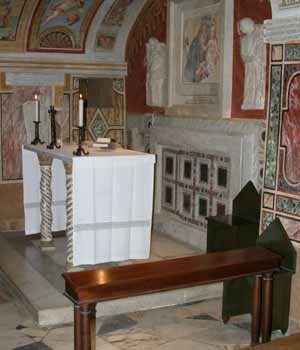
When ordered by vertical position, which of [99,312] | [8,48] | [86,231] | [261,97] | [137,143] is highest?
[8,48]

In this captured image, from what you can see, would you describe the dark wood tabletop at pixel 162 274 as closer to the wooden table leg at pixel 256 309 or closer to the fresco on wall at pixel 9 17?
the wooden table leg at pixel 256 309

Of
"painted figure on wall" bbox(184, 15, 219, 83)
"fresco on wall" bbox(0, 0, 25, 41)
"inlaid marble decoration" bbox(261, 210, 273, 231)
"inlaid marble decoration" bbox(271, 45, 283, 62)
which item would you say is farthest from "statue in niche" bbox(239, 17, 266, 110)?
"fresco on wall" bbox(0, 0, 25, 41)

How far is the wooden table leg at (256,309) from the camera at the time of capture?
3.72 m

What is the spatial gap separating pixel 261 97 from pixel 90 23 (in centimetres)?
300

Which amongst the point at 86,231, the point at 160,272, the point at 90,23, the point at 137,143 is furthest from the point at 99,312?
the point at 90,23

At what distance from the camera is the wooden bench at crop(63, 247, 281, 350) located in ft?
9.95

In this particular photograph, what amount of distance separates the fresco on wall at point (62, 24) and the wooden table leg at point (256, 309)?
457cm

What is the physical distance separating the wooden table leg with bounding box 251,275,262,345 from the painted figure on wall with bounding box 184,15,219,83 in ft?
10.0

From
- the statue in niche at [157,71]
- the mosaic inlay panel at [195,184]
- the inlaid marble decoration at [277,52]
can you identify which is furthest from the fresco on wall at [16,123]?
the inlaid marble decoration at [277,52]

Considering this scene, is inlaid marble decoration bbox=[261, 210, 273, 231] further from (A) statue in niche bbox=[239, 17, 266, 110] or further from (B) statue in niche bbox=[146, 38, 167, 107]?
(B) statue in niche bbox=[146, 38, 167, 107]

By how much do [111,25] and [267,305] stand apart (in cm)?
502

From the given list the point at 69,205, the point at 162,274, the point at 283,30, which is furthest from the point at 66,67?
the point at 162,274

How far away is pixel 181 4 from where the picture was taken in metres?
6.75

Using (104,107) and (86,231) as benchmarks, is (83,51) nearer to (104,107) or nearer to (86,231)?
(104,107)
